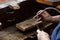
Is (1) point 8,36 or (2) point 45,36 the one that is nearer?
(2) point 45,36

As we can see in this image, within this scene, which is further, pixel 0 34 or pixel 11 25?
pixel 11 25

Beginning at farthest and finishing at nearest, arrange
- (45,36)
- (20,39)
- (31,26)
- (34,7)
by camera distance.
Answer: (34,7)
(31,26)
(20,39)
(45,36)

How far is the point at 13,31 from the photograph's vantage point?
1195 millimetres

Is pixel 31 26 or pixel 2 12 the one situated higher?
pixel 2 12

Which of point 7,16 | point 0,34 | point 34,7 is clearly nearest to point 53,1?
point 34,7

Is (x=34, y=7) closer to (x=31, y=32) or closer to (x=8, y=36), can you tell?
(x=31, y=32)

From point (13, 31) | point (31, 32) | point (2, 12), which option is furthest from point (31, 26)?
point (2, 12)

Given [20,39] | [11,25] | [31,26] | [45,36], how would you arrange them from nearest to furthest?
[45,36] < [20,39] < [31,26] < [11,25]

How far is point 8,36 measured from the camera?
112 cm

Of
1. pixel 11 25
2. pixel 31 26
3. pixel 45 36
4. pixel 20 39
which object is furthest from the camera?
pixel 11 25

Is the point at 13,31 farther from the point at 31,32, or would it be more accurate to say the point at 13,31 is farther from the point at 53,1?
the point at 53,1

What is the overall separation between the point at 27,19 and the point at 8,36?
28cm

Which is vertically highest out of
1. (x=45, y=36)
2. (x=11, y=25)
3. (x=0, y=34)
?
(x=11, y=25)

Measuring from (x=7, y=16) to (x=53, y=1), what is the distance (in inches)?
15.4
